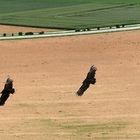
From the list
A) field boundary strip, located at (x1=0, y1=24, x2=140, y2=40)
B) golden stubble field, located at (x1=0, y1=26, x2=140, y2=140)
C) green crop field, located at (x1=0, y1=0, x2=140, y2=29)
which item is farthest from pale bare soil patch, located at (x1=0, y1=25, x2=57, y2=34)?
golden stubble field, located at (x1=0, y1=26, x2=140, y2=140)

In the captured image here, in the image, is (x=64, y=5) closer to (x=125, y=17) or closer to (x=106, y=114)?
(x=125, y=17)

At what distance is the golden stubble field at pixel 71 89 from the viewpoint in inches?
939

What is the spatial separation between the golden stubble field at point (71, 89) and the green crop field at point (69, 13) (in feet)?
31.7

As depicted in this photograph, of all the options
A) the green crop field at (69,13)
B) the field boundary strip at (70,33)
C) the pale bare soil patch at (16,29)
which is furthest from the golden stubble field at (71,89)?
the green crop field at (69,13)

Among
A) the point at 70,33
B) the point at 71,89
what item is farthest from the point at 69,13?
the point at 71,89

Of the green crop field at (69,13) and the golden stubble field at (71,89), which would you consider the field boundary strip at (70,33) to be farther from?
the green crop field at (69,13)

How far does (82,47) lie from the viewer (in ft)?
156

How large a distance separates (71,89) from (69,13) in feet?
126

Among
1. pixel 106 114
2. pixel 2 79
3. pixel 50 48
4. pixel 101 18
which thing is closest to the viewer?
pixel 106 114

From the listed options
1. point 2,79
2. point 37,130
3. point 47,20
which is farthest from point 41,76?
point 47,20

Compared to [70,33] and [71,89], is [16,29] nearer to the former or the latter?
[70,33]

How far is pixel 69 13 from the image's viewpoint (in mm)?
69938

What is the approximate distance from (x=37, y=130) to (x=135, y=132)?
4.18 m

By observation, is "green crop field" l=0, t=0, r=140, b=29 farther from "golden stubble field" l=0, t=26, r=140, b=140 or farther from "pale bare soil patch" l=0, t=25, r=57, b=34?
"golden stubble field" l=0, t=26, r=140, b=140
